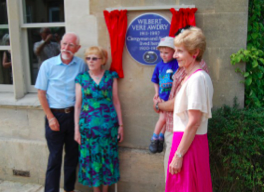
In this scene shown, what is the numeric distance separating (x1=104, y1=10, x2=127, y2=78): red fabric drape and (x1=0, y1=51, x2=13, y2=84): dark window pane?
1860 millimetres

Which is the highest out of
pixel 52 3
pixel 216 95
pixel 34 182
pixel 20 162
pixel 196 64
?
pixel 52 3

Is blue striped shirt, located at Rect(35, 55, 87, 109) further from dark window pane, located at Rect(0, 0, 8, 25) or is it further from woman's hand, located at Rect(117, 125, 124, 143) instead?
dark window pane, located at Rect(0, 0, 8, 25)

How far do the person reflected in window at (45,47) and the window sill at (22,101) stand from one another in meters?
0.55

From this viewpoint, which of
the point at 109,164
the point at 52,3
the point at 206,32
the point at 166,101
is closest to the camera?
the point at 166,101

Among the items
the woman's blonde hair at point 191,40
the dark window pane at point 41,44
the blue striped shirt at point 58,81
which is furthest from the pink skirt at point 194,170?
the dark window pane at point 41,44

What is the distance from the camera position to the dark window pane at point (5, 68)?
425cm

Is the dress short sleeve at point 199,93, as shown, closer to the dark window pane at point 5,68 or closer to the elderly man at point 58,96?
the elderly man at point 58,96

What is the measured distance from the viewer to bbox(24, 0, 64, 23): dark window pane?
3902mm

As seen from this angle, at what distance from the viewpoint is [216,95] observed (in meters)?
3.21

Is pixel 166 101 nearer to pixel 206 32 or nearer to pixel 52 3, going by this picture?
pixel 206 32

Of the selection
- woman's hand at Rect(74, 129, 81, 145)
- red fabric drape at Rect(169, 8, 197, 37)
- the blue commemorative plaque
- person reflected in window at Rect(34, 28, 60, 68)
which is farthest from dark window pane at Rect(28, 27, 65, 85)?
red fabric drape at Rect(169, 8, 197, 37)

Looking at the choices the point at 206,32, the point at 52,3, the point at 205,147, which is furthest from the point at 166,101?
the point at 52,3

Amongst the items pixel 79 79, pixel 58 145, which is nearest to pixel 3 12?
pixel 79 79

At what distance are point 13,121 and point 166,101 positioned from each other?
2346 millimetres
